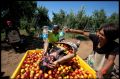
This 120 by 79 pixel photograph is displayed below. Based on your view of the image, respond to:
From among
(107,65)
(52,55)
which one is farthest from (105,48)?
(52,55)

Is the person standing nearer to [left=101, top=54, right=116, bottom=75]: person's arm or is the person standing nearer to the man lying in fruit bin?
[left=101, top=54, right=116, bottom=75]: person's arm

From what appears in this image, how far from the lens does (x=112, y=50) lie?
3.82 m

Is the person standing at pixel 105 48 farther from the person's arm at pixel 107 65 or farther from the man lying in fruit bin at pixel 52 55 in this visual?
the man lying in fruit bin at pixel 52 55

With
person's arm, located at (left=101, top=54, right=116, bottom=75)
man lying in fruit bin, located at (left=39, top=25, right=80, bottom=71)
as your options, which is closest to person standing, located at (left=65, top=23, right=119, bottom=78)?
person's arm, located at (left=101, top=54, right=116, bottom=75)

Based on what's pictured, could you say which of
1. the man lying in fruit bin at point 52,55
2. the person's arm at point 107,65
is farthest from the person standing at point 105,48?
the man lying in fruit bin at point 52,55

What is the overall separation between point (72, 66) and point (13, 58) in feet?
16.6

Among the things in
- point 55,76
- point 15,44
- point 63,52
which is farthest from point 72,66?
point 15,44

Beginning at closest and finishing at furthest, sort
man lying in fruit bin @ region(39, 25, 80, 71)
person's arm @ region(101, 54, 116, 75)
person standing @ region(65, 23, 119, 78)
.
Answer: person's arm @ region(101, 54, 116, 75)
person standing @ region(65, 23, 119, 78)
man lying in fruit bin @ region(39, 25, 80, 71)

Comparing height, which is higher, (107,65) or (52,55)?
(107,65)

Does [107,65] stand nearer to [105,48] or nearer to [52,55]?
[105,48]

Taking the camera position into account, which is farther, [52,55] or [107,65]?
[52,55]

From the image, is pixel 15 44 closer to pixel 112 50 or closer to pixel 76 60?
pixel 76 60

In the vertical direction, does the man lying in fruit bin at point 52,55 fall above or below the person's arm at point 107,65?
below

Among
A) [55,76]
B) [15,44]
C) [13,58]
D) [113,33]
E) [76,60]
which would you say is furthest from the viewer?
[15,44]
